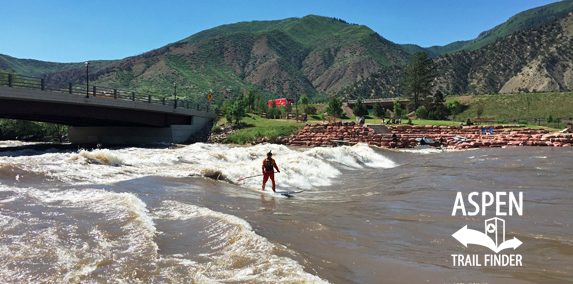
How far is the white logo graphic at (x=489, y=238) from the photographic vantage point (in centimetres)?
685

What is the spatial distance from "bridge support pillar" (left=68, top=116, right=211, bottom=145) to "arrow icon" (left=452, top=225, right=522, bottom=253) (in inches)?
1675

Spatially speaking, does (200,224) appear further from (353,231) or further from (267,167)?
(267,167)

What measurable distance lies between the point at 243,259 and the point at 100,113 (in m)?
36.5

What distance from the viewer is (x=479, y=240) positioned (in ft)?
23.7

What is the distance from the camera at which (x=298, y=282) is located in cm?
516

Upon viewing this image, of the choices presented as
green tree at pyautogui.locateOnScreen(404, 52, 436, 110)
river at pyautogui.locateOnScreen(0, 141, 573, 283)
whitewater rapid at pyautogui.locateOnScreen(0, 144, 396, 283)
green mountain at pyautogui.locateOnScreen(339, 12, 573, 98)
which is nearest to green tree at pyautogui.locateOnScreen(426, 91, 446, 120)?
green tree at pyautogui.locateOnScreen(404, 52, 436, 110)

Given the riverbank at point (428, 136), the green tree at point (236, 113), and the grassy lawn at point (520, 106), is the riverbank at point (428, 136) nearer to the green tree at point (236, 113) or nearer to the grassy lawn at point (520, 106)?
the green tree at point (236, 113)

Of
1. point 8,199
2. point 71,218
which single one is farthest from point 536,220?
point 8,199

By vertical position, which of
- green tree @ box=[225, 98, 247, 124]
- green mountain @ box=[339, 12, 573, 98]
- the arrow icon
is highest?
green mountain @ box=[339, 12, 573, 98]

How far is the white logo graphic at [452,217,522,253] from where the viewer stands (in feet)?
22.5

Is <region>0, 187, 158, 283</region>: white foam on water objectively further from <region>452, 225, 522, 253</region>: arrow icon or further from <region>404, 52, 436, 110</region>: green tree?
<region>404, 52, 436, 110</region>: green tree

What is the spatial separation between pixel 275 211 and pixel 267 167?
4459mm

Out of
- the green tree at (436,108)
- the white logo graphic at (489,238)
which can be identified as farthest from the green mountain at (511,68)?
the white logo graphic at (489,238)

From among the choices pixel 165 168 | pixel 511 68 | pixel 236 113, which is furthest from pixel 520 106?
pixel 165 168
